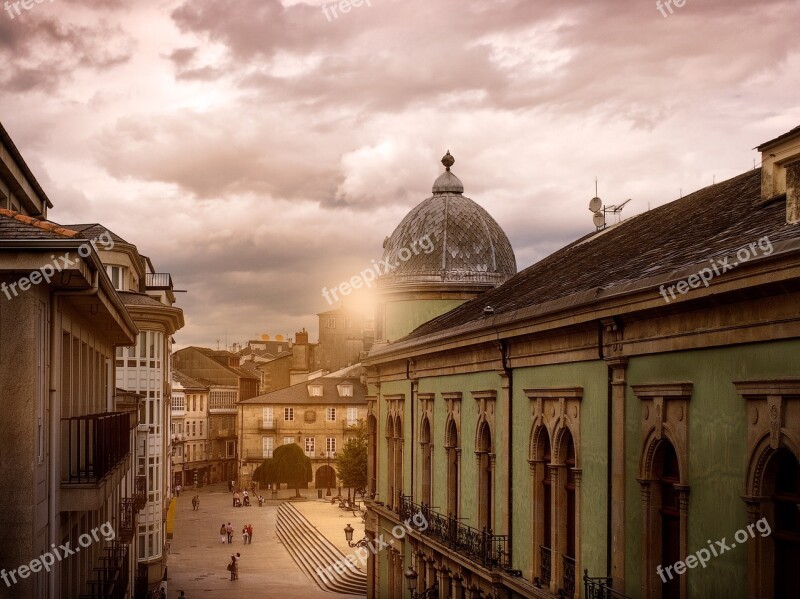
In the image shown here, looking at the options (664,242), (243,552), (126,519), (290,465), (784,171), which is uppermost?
(784,171)

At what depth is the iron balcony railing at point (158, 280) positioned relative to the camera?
56.0 m

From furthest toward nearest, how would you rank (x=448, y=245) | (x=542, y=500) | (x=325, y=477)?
(x=325, y=477)
(x=448, y=245)
(x=542, y=500)

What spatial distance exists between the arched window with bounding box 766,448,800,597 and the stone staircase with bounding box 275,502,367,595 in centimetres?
3703

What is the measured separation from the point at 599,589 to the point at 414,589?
14.5 meters

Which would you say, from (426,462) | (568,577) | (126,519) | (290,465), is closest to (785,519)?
(568,577)

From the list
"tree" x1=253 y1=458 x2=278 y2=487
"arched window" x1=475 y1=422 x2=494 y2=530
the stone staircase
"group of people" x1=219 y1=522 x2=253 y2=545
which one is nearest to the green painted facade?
the stone staircase

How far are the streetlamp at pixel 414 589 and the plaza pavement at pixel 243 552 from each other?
1739cm

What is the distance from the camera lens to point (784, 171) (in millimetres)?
15773

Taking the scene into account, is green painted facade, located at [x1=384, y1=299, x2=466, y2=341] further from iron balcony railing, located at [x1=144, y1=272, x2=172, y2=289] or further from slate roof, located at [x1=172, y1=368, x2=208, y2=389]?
slate roof, located at [x1=172, y1=368, x2=208, y2=389]

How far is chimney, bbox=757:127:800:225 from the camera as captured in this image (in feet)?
46.5

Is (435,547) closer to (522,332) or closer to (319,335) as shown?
(522,332)

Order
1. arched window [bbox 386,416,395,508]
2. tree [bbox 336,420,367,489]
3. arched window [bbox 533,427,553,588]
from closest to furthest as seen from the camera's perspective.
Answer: arched window [bbox 533,427,553,588], arched window [bbox 386,416,395,508], tree [bbox 336,420,367,489]

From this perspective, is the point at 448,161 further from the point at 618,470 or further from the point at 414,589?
the point at 618,470

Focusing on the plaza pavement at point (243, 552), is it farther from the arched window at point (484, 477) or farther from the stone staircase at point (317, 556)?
the arched window at point (484, 477)
